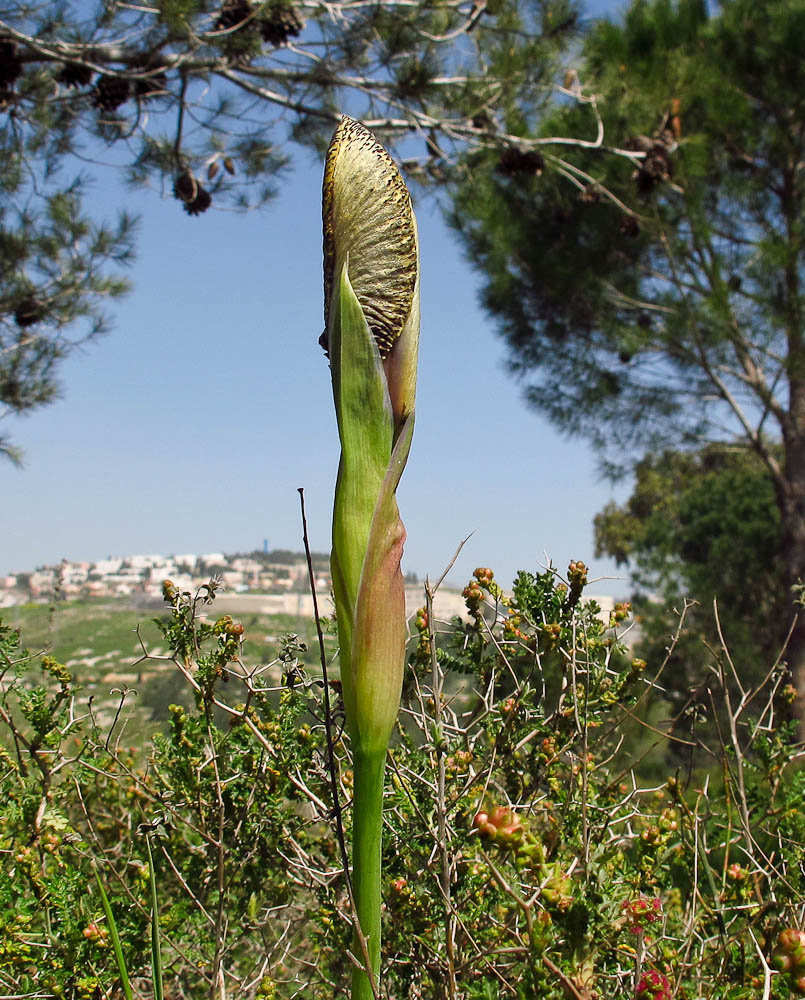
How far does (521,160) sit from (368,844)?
12.8 feet

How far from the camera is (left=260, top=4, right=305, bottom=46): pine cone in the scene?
3099mm

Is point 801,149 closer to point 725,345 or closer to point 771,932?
point 725,345

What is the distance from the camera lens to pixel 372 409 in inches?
23.9

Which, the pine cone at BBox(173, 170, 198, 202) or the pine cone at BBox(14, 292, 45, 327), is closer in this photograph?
the pine cone at BBox(173, 170, 198, 202)

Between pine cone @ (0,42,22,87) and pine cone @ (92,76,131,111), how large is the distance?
33 cm

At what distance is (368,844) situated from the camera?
575 millimetres

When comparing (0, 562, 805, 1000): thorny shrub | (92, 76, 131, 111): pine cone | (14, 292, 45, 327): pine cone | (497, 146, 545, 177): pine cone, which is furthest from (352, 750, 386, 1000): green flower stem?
(14, 292, 45, 327): pine cone

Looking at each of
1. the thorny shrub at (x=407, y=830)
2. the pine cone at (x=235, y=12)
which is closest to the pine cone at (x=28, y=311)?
the pine cone at (x=235, y=12)

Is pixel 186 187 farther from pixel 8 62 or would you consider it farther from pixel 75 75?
pixel 8 62

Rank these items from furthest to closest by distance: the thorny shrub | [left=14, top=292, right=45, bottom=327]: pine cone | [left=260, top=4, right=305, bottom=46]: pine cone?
[left=14, top=292, right=45, bottom=327]: pine cone → [left=260, top=4, right=305, bottom=46]: pine cone → the thorny shrub

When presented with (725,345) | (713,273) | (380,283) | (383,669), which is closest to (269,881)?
(383,669)

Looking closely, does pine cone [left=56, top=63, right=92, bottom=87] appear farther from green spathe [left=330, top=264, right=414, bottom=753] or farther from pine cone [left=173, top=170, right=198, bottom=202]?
green spathe [left=330, top=264, right=414, bottom=753]

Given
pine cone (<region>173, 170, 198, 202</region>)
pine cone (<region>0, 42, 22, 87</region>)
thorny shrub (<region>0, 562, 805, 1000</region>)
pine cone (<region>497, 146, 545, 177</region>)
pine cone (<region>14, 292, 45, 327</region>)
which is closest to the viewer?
thorny shrub (<region>0, 562, 805, 1000</region>)

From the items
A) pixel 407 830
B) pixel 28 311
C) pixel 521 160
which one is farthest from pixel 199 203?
pixel 407 830
